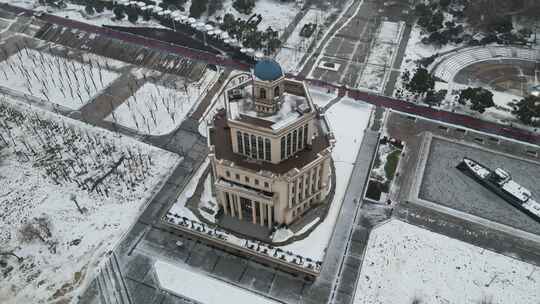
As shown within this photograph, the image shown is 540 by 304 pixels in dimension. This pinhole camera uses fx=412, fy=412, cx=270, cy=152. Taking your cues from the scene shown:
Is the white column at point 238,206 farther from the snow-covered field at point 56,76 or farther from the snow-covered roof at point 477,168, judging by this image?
the snow-covered field at point 56,76

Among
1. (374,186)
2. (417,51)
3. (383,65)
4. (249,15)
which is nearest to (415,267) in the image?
(374,186)

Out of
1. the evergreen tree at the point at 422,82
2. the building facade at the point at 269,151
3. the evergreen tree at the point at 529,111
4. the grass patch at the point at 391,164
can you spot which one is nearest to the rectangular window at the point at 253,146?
the building facade at the point at 269,151

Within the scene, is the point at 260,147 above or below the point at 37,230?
above

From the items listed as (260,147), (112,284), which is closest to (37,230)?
(112,284)

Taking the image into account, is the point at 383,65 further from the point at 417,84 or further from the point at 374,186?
the point at 374,186

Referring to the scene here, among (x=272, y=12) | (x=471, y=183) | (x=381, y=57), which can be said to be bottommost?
(x=471, y=183)

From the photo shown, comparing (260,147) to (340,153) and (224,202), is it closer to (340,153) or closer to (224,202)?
(224,202)

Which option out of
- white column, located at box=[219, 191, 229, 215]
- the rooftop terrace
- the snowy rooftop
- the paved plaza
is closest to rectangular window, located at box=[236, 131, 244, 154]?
the rooftop terrace
